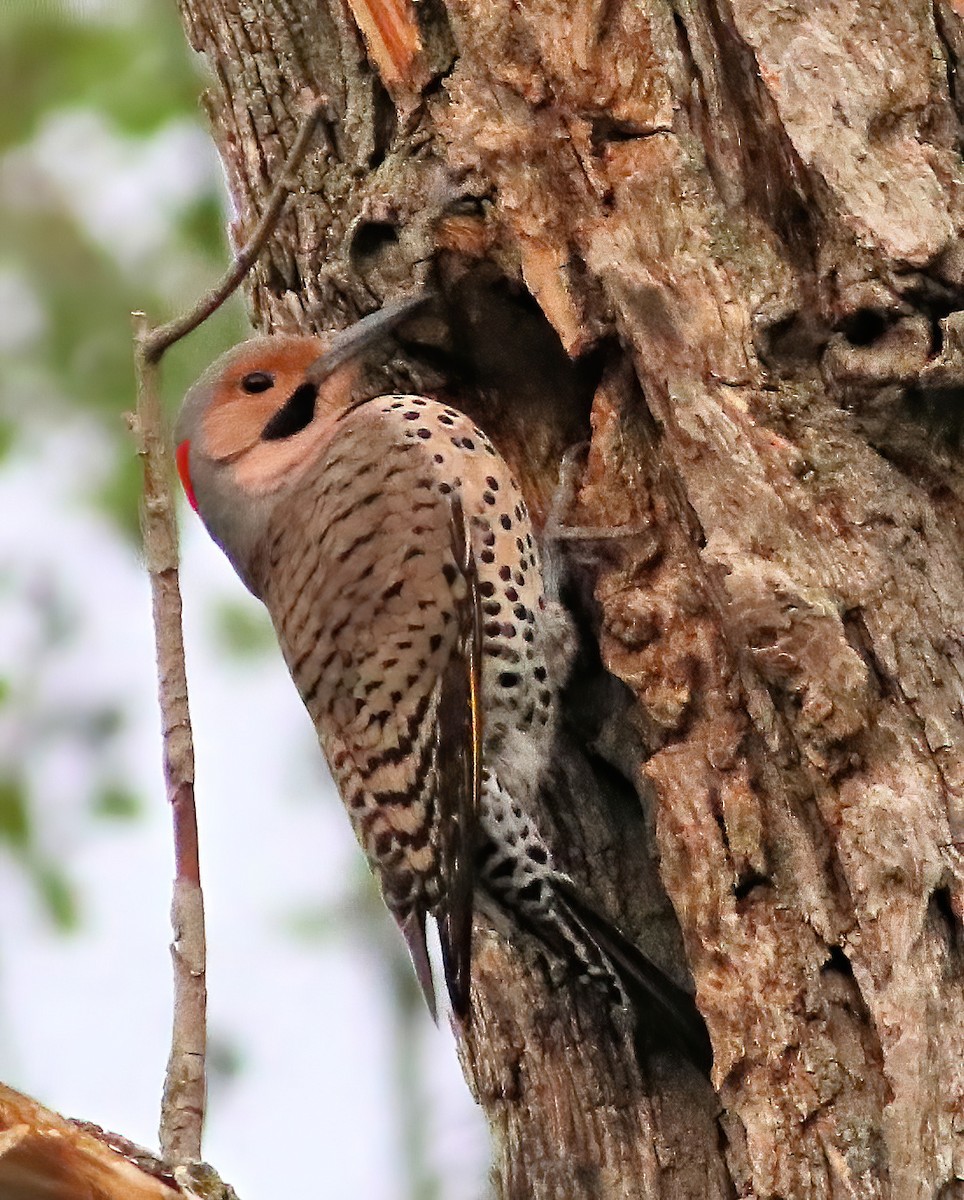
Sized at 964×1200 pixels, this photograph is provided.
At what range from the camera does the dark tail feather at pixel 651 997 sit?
9.56ft

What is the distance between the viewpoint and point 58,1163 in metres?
1.91

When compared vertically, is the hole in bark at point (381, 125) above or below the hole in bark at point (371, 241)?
above

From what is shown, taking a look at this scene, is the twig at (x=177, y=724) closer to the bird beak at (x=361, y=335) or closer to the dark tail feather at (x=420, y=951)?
the bird beak at (x=361, y=335)

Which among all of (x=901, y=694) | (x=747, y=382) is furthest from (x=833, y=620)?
(x=747, y=382)

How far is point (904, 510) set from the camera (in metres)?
2.63

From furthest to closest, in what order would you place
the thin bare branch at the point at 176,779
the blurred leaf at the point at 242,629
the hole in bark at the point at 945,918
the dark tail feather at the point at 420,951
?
the blurred leaf at the point at 242,629 → the dark tail feather at the point at 420,951 → the hole in bark at the point at 945,918 → the thin bare branch at the point at 176,779

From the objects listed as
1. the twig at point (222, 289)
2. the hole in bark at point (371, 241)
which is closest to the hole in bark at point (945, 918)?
the twig at point (222, 289)

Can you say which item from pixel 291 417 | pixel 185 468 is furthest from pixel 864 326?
pixel 185 468

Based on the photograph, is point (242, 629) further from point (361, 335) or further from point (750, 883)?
point (750, 883)

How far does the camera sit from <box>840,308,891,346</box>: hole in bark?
8.66 feet

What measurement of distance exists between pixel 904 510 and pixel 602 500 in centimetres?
62

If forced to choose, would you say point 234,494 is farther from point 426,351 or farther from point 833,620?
point 833,620

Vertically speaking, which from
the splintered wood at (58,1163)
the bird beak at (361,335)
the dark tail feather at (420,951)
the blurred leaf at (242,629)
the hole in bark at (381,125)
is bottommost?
the splintered wood at (58,1163)

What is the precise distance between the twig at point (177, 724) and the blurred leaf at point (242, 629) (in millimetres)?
3299
